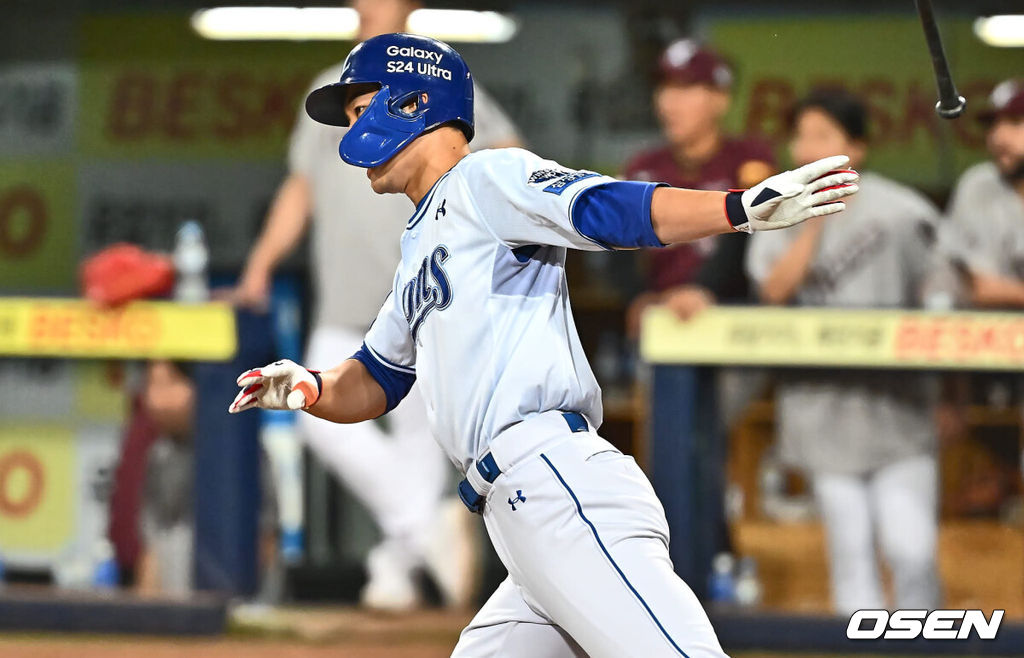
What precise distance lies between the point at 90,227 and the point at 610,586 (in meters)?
4.57

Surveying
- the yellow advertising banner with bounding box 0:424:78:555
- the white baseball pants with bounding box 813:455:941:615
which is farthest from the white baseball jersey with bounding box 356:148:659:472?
the yellow advertising banner with bounding box 0:424:78:555

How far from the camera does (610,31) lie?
575 centimetres

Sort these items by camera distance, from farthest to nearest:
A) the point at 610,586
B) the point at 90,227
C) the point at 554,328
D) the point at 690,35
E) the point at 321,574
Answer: the point at 90,227
the point at 690,35
the point at 321,574
the point at 554,328
the point at 610,586

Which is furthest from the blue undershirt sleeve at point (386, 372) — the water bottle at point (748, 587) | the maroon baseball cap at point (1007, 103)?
the maroon baseball cap at point (1007, 103)

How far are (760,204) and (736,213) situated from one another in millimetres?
38

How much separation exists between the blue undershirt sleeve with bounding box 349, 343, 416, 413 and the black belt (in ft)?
1.09

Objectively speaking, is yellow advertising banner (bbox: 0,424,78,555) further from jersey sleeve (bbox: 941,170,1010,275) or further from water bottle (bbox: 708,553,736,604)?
jersey sleeve (bbox: 941,170,1010,275)

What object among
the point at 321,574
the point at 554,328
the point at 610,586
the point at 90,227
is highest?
the point at 90,227

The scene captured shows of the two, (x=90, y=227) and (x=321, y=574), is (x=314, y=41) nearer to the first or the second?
(x=90, y=227)

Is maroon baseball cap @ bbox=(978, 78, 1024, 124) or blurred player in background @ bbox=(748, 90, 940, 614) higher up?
maroon baseball cap @ bbox=(978, 78, 1024, 124)

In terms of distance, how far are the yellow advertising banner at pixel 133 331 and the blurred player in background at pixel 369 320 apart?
0.14 m

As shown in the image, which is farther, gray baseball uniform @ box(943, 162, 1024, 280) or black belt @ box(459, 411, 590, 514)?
gray baseball uniform @ box(943, 162, 1024, 280)

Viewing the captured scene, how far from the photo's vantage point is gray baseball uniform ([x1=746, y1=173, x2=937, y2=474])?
389 centimetres

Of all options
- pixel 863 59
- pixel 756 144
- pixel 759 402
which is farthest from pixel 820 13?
pixel 759 402
